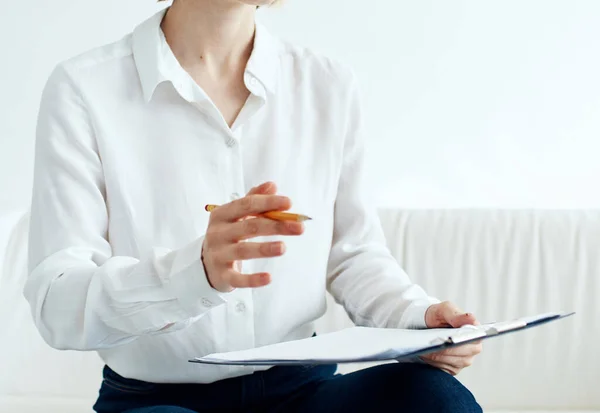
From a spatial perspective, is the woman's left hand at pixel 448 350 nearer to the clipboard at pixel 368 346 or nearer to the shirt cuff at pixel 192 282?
the clipboard at pixel 368 346

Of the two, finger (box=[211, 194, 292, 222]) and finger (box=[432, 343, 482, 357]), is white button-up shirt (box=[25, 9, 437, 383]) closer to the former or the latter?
finger (box=[432, 343, 482, 357])

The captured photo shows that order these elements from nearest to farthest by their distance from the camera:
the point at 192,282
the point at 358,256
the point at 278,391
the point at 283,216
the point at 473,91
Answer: the point at 283,216 < the point at 192,282 < the point at 278,391 < the point at 358,256 < the point at 473,91

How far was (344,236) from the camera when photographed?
53.3 inches

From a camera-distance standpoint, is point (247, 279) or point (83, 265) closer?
point (247, 279)

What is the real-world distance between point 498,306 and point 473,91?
768 mm

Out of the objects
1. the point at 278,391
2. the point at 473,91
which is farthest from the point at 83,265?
the point at 473,91

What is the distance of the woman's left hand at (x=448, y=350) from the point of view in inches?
42.9

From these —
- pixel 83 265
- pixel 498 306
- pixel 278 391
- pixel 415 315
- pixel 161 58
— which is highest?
pixel 161 58

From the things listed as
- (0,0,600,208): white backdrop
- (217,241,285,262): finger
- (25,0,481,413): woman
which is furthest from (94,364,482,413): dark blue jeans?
(0,0,600,208): white backdrop

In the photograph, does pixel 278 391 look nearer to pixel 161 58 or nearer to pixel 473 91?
pixel 161 58

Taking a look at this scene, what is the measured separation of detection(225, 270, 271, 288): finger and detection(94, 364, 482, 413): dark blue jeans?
321 millimetres

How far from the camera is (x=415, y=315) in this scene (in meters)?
1.15

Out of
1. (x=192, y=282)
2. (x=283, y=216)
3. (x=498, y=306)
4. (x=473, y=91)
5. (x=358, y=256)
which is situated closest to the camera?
(x=283, y=216)

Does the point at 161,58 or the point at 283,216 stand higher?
the point at 161,58
